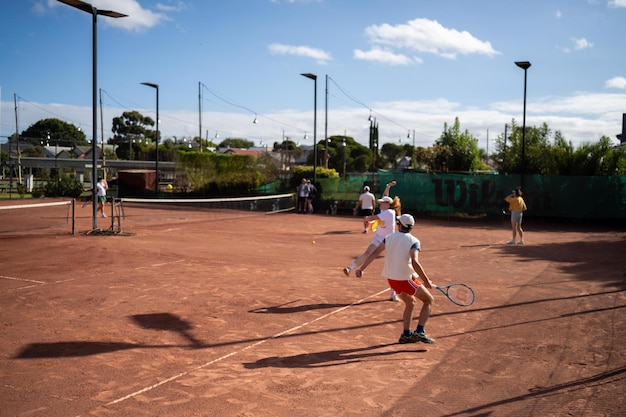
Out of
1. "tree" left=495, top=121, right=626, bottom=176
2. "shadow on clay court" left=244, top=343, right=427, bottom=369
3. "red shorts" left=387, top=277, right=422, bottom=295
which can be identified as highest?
"tree" left=495, top=121, right=626, bottom=176

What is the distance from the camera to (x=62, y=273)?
42.9 feet

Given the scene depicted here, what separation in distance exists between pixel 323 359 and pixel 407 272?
1591 mm

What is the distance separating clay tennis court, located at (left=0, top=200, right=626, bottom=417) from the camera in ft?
20.6

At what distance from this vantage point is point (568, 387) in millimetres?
6715

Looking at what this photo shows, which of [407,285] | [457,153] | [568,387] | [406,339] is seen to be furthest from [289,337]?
[457,153]

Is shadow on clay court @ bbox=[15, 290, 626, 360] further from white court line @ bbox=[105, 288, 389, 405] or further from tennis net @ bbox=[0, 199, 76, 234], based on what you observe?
tennis net @ bbox=[0, 199, 76, 234]

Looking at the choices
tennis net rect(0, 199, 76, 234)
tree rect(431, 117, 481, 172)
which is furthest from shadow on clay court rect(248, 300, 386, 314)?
tree rect(431, 117, 481, 172)

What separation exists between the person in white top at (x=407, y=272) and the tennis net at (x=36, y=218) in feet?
46.1

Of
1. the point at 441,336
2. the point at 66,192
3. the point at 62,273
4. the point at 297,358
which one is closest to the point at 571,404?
the point at 441,336

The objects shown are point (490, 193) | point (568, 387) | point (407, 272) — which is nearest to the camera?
point (568, 387)

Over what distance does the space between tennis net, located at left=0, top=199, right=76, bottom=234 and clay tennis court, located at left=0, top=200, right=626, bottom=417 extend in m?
4.28

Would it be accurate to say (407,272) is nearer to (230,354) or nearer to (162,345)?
(230,354)

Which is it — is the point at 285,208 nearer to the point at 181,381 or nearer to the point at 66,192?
the point at 66,192

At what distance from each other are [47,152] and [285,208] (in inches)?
2785
